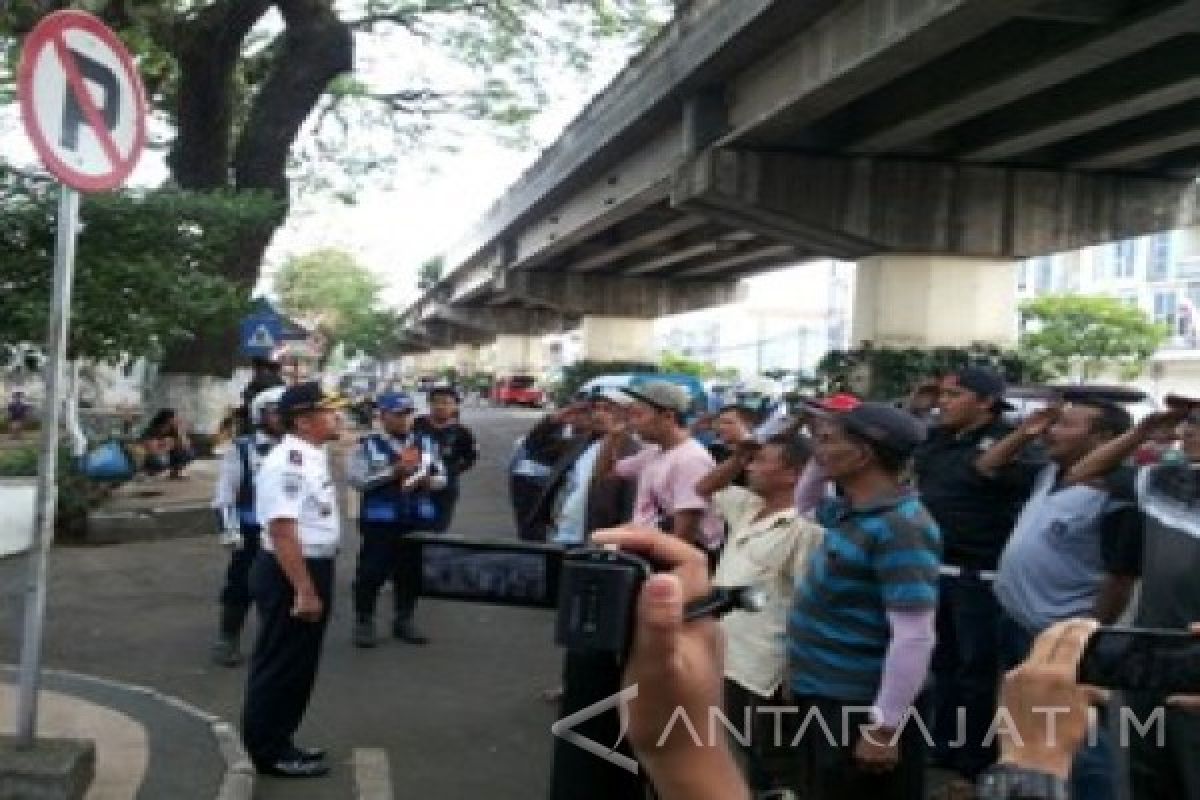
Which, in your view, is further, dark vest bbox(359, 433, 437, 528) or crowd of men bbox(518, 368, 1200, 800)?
dark vest bbox(359, 433, 437, 528)

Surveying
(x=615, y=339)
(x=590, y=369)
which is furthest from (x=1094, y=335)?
(x=590, y=369)

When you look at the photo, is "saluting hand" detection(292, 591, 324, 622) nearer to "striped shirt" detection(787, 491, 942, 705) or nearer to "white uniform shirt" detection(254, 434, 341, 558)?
"white uniform shirt" detection(254, 434, 341, 558)

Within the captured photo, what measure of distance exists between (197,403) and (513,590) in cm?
1712

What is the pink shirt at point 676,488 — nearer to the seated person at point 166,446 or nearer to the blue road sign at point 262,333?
the seated person at point 166,446

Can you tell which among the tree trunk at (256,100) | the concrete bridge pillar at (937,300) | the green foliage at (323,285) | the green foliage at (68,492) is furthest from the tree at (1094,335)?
the green foliage at (68,492)

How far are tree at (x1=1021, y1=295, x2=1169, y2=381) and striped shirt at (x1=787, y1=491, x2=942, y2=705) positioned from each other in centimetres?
5389

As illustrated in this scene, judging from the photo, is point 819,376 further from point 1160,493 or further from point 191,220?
point 1160,493

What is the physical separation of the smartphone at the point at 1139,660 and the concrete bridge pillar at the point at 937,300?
1692 cm

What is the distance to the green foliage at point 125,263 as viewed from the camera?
31.5 feet

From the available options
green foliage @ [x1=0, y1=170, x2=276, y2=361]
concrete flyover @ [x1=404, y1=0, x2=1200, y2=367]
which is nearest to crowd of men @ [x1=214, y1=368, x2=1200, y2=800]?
green foliage @ [x1=0, y1=170, x2=276, y2=361]

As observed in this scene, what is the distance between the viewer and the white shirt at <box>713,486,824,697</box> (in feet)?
14.5

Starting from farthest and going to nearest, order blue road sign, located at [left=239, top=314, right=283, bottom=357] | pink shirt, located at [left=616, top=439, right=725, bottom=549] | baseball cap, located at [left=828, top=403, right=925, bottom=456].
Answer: blue road sign, located at [left=239, top=314, right=283, bottom=357]
pink shirt, located at [left=616, top=439, right=725, bottom=549]
baseball cap, located at [left=828, top=403, right=925, bottom=456]

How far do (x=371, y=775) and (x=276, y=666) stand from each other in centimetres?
67

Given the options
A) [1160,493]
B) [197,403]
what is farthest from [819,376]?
[1160,493]
